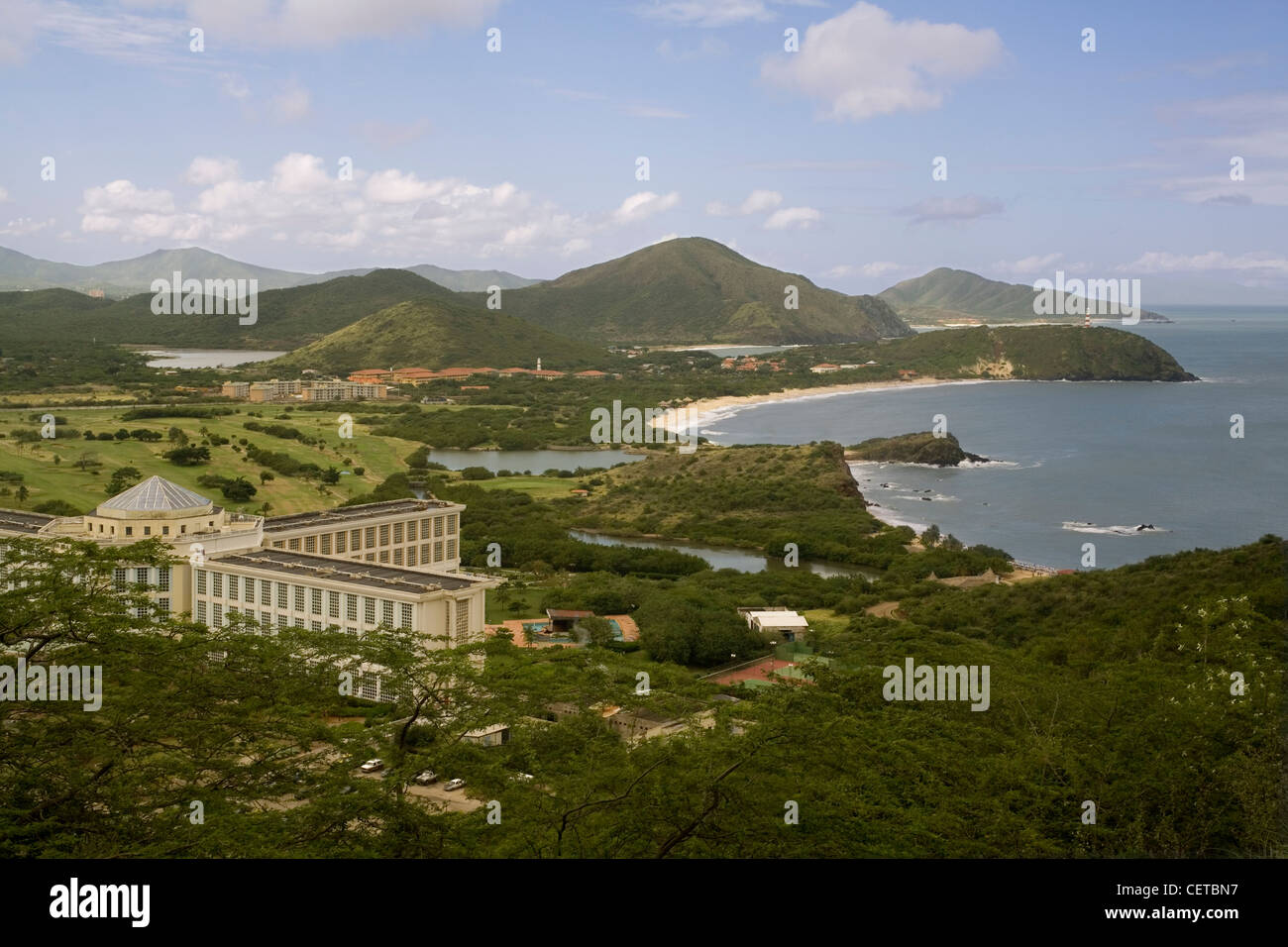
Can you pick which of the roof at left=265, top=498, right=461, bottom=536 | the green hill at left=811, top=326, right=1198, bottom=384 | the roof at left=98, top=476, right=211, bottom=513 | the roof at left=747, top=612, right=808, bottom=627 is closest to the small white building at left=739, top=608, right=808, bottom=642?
the roof at left=747, top=612, right=808, bottom=627

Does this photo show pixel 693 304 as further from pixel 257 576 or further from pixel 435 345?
Result: pixel 257 576

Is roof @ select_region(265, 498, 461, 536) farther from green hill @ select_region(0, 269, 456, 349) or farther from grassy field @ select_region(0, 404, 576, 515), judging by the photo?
green hill @ select_region(0, 269, 456, 349)

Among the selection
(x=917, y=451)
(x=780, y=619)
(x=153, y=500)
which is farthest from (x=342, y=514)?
(x=917, y=451)

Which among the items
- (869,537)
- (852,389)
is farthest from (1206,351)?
Answer: (869,537)

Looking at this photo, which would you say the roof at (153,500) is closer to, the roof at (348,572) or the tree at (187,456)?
the roof at (348,572)

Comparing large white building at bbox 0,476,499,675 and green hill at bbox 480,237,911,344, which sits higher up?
green hill at bbox 480,237,911,344

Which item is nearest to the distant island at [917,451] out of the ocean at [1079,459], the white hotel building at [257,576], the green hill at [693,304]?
the ocean at [1079,459]

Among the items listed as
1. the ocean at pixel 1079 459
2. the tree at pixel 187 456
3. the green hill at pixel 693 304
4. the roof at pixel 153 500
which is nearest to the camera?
the roof at pixel 153 500
